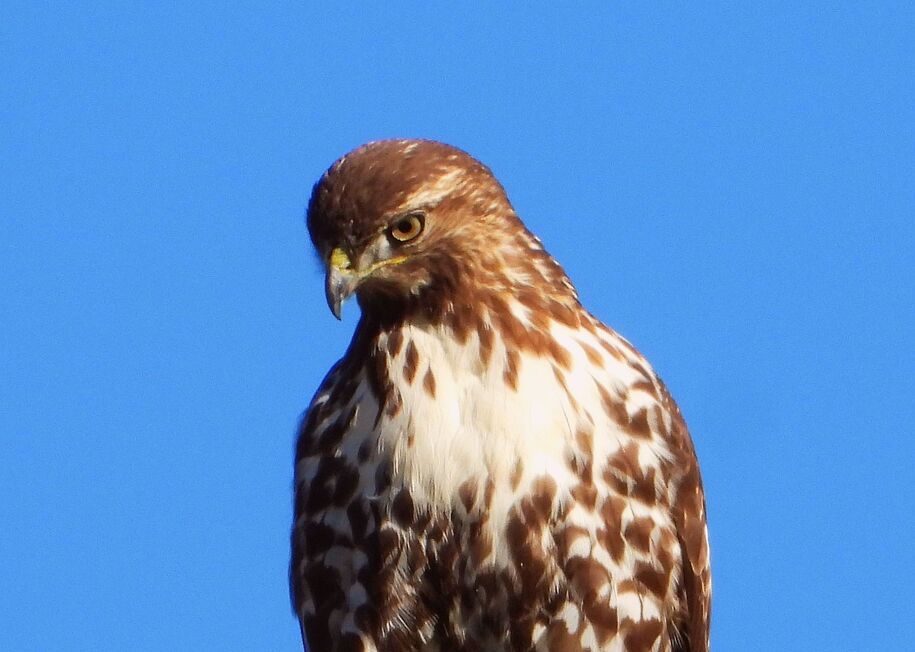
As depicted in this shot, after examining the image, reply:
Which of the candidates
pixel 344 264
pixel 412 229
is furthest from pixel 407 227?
pixel 344 264

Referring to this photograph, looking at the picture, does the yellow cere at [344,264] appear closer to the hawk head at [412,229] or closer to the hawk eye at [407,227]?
the hawk head at [412,229]

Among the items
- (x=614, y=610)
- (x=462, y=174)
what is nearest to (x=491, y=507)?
(x=614, y=610)

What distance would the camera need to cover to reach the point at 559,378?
613 cm

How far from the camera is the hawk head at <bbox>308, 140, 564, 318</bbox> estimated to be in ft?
19.4

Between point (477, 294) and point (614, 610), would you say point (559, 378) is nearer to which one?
point (477, 294)

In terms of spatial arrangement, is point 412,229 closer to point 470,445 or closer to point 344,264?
point 344,264

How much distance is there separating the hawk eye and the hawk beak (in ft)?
0.61

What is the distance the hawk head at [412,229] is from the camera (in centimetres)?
591

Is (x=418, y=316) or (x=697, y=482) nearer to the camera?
(x=418, y=316)

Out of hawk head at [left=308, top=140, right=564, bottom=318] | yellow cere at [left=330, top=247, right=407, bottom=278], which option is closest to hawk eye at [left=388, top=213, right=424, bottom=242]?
hawk head at [left=308, top=140, right=564, bottom=318]

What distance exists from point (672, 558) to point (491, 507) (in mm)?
803

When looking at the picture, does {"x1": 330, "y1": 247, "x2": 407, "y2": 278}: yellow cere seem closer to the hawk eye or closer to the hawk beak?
the hawk beak

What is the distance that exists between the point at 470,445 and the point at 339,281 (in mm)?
728

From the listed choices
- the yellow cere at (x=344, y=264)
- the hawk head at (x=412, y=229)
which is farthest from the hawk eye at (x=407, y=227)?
the yellow cere at (x=344, y=264)
